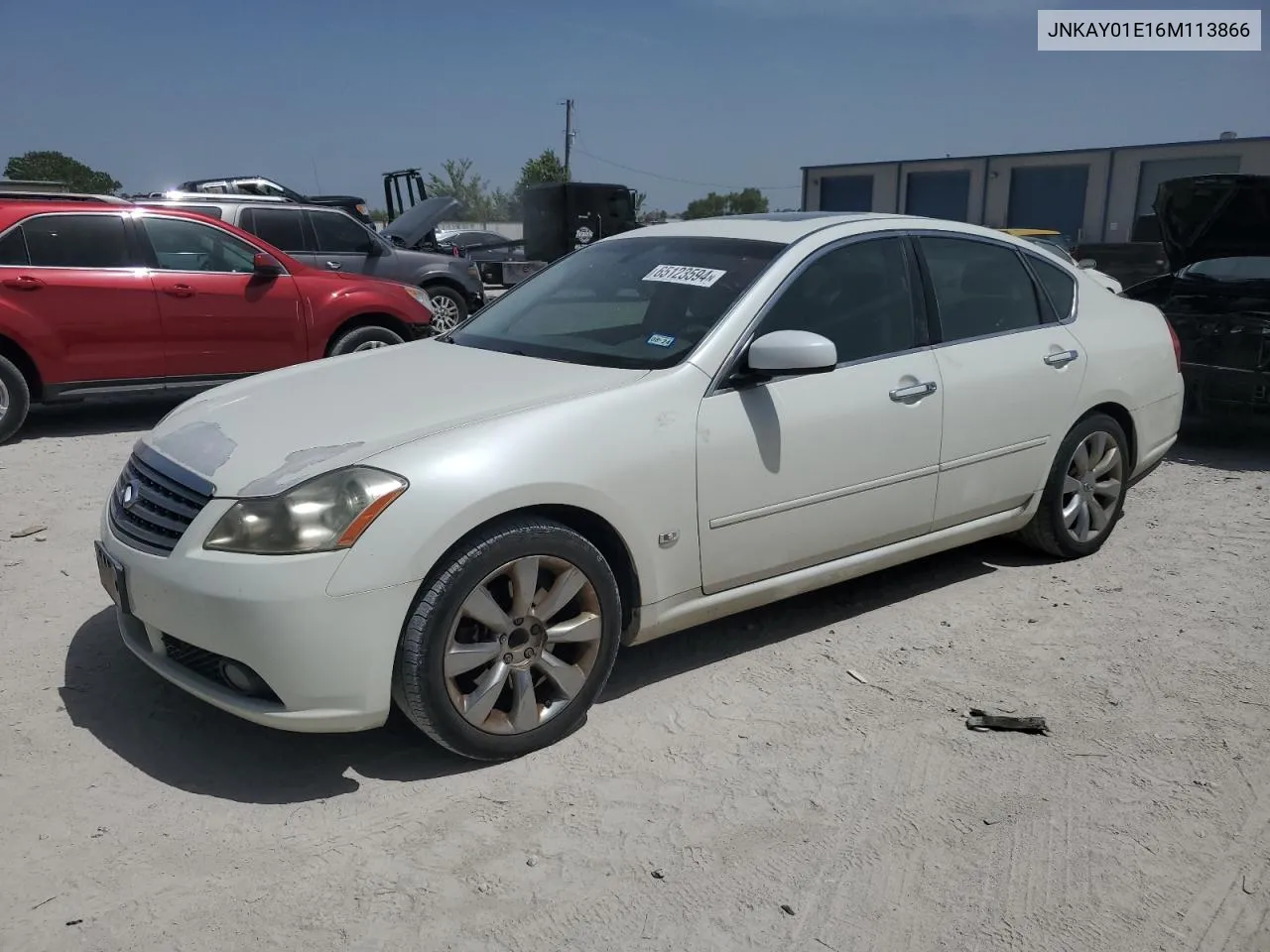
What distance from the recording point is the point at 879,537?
4.17m

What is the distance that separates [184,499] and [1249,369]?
260 inches

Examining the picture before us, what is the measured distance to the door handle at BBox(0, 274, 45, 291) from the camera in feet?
24.0

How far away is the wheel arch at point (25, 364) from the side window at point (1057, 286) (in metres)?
6.54

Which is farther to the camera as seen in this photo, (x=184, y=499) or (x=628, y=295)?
(x=628, y=295)

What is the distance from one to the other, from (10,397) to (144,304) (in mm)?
1090

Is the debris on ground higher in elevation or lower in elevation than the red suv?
lower

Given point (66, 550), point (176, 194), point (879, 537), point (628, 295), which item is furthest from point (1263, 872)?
point (176, 194)

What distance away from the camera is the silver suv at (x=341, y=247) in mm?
10773

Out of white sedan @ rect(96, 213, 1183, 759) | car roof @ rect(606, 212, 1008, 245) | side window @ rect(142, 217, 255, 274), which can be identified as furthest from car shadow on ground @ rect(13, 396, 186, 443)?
car roof @ rect(606, 212, 1008, 245)

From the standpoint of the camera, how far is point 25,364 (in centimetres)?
750

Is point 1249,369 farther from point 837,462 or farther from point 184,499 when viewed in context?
point 184,499

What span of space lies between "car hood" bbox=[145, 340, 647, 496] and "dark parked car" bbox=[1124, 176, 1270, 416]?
5050mm

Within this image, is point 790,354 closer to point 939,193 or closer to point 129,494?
point 129,494

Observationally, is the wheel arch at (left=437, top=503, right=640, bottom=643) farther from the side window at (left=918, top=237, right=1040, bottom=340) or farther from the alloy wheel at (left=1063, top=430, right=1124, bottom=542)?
the alloy wheel at (left=1063, top=430, right=1124, bottom=542)
